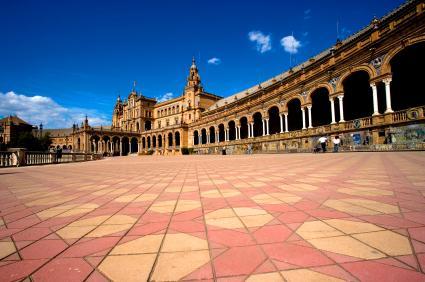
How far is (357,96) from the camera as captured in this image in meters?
24.3

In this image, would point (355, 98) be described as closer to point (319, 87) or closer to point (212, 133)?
point (319, 87)

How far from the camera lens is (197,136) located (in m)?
56.1

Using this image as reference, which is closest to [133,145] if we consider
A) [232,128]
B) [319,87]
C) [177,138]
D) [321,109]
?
[177,138]

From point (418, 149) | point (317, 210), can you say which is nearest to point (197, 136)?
point (418, 149)

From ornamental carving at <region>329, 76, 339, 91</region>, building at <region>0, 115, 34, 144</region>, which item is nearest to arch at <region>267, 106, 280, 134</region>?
ornamental carving at <region>329, 76, 339, 91</region>

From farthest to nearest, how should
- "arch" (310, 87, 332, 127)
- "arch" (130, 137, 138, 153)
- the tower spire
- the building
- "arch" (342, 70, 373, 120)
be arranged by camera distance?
the building < "arch" (130, 137, 138, 153) < the tower spire < "arch" (310, 87, 332, 127) < "arch" (342, 70, 373, 120)

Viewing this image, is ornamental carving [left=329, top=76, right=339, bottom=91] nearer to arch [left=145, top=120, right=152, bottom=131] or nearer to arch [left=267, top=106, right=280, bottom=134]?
arch [left=267, top=106, right=280, bottom=134]

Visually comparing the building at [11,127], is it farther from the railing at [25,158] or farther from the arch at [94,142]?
the railing at [25,158]

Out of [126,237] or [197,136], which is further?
[197,136]

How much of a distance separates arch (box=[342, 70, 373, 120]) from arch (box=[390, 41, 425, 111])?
6.70 ft

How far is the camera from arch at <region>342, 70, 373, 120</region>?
21.5 m

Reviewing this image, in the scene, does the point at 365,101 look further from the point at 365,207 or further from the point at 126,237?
the point at 126,237

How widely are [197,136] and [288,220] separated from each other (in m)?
53.9

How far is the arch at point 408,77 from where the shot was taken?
1662 cm
